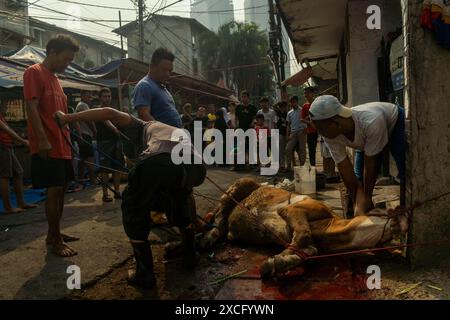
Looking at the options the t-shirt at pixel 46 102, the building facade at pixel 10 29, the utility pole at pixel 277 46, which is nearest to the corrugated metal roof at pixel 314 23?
the t-shirt at pixel 46 102

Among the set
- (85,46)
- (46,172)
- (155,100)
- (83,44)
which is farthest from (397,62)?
(85,46)

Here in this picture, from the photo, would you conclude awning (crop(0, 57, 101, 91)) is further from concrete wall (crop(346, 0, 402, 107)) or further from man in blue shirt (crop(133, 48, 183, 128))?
concrete wall (crop(346, 0, 402, 107))

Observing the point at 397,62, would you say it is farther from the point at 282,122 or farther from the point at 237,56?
the point at 237,56

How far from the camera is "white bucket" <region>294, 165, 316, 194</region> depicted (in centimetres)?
593

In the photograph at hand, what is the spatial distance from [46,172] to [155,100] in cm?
123

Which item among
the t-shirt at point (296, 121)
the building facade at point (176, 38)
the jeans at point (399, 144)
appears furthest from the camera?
the building facade at point (176, 38)

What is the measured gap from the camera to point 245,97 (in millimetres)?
9719

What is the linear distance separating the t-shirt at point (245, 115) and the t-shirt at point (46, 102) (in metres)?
6.45

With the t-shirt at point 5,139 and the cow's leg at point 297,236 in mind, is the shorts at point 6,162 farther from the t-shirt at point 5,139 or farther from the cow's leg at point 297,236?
the cow's leg at point 297,236

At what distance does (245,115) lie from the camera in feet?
31.8

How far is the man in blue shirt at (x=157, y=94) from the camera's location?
3.81m

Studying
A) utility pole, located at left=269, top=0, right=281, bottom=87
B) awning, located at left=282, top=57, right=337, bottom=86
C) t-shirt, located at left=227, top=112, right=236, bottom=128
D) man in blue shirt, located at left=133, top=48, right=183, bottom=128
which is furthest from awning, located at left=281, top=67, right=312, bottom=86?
man in blue shirt, located at left=133, top=48, right=183, bottom=128

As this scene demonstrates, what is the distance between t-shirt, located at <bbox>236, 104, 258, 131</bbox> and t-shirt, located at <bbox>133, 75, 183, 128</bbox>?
5729mm
